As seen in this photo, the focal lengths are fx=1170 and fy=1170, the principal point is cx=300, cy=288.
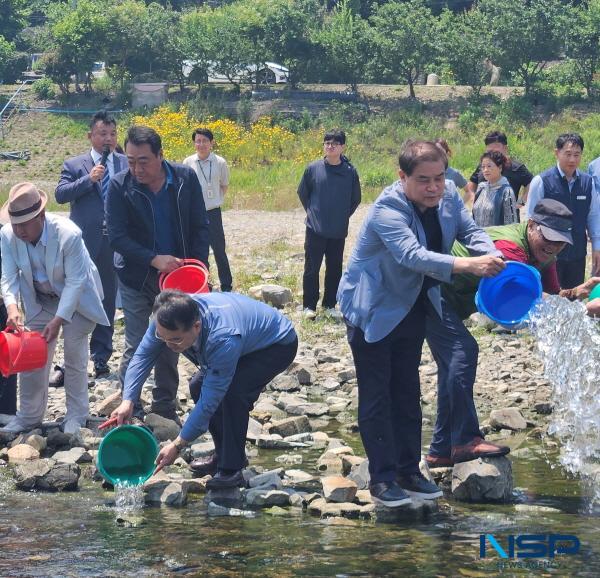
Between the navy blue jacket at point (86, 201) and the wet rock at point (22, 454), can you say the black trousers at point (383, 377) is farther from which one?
the navy blue jacket at point (86, 201)

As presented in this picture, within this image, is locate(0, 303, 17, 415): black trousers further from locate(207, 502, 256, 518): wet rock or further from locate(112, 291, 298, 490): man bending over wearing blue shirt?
locate(207, 502, 256, 518): wet rock

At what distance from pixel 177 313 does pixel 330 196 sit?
593cm

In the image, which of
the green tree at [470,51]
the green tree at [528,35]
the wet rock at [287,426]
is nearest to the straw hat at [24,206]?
the wet rock at [287,426]

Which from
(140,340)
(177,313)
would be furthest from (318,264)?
(177,313)

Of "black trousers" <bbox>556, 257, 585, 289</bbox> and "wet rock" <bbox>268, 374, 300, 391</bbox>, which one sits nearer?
"black trousers" <bbox>556, 257, 585, 289</bbox>

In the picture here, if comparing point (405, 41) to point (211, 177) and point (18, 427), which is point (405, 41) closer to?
point (211, 177)

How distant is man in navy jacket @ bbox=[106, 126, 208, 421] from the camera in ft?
23.6

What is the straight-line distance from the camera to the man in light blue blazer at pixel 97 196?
9062mm

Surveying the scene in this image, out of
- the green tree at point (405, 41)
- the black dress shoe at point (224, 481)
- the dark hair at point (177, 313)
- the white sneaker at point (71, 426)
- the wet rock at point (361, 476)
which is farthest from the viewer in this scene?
the green tree at point (405, 41)

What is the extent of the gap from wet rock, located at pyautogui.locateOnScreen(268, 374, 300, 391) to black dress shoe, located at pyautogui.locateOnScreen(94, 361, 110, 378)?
4.39 feet

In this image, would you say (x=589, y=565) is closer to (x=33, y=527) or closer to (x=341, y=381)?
(x=33, y=527)

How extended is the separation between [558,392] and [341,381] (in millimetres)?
2780

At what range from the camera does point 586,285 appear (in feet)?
22.3

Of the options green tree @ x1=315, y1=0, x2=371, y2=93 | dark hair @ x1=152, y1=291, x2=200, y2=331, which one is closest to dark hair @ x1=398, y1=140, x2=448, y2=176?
dark hair @ x1=152, y1=291, x2=200, y2=331
